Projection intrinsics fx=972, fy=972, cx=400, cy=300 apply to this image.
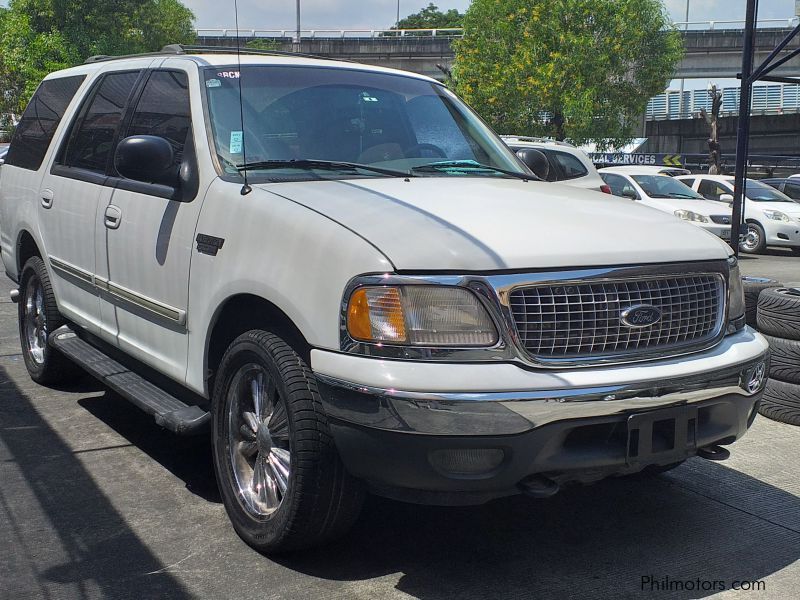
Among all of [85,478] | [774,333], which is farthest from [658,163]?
[85,478]

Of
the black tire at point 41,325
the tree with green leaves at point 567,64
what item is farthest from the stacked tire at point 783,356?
the tree with green leaves at point 567,64

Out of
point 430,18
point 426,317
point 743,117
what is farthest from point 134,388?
point 430,18

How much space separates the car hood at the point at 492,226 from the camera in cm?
320

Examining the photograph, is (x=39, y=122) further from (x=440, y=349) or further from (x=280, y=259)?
(x=440, y=349)

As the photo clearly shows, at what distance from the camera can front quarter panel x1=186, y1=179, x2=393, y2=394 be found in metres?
3.24

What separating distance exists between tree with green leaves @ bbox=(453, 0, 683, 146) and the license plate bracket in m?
31.1

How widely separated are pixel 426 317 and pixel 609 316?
666 millimetres

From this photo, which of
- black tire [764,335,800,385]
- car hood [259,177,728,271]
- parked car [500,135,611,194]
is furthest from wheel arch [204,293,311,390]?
parked car [500,135,611,194]

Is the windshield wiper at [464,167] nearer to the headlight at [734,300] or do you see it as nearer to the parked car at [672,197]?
the headlight at [734,300]

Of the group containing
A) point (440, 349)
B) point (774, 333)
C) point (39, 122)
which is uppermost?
point (39, 122)

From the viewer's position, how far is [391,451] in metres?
3.09

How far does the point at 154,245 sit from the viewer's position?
4.37 metres

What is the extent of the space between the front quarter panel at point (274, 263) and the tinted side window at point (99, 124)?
141 centimetres

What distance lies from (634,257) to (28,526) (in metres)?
2.63
